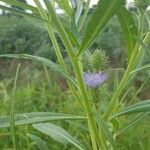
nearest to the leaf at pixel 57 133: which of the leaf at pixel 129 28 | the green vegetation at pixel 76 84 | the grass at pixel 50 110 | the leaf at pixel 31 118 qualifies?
the green vegetation at pixel 76 84

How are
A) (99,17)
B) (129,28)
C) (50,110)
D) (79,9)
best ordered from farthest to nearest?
(50,110), (79,9), (129,28), (99,17)

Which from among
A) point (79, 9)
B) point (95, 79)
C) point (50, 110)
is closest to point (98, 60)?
point (95, 79)

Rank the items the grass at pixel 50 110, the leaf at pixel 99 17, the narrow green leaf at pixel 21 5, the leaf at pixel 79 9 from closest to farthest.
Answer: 1. the leaf at pixel 99 17
2. the narrow green leaf at pixel 21 5
3. the leaf at pixel 79 9
4. the grass at pixel 50 110

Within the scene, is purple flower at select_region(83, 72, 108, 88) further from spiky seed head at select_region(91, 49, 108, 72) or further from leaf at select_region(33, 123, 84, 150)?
leaf at select_region(33, 123, 84, 150)

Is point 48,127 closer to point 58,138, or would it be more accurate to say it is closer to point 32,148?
point 58,138

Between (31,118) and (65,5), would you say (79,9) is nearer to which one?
(65,5)

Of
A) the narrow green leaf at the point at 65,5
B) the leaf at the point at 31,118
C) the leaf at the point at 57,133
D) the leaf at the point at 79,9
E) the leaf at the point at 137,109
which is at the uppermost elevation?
the narrow green leaf at the point at 65,5

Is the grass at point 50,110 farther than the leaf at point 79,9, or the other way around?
the grass at point 50,110

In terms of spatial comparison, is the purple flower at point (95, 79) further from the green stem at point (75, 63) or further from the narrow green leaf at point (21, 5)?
the narrow green leaf at point (21, 5)
